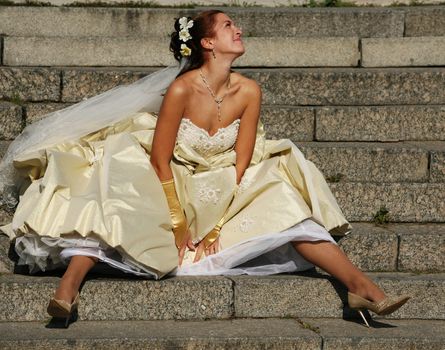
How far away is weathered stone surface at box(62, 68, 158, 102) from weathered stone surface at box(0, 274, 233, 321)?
6.58ft

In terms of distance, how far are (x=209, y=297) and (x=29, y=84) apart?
2.43 metres

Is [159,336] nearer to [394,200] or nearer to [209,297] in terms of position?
[209,297]

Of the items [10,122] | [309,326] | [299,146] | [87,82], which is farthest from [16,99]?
[309,326]

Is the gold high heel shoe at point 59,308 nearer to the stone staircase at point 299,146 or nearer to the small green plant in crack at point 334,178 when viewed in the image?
the stone staircase at point 299,146

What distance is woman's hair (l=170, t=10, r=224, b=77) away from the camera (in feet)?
19.2

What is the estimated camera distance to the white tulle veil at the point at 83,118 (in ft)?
19.3

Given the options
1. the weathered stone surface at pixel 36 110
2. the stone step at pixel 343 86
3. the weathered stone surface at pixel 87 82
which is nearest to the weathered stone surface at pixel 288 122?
the stone step at pixel 343 86

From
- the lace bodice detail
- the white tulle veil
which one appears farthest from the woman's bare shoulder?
the white tulle veil

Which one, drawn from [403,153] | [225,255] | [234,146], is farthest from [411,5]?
[225,255]

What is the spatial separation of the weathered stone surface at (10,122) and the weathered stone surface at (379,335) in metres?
2.38

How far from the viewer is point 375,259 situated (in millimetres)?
5809

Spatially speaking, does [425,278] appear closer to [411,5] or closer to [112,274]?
[112,274]

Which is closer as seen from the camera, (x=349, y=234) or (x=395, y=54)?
(x=349, y=234)

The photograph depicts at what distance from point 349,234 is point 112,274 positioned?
1360mm
